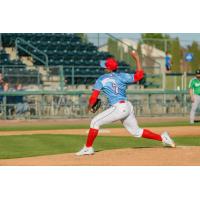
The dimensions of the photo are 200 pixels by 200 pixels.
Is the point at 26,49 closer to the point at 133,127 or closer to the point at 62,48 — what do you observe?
the point at 62,48

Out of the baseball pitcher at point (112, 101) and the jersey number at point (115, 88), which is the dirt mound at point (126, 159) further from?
the jersey number at point (115, 88)

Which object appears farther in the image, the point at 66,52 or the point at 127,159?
the point at 66,52

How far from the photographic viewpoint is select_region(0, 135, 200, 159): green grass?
12.5 m

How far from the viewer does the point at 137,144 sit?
1418 centimetres

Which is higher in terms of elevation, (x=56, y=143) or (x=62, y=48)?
(x=62, y=48)

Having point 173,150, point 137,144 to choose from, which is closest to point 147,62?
point 137,144

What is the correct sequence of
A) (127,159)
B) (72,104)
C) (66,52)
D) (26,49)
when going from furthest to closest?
(66,52) < (26,49) < (72,104) < (127,159)

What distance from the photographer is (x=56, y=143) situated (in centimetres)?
1405

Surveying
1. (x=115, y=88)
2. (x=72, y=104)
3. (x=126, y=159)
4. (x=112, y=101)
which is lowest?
(x=72, y=104)

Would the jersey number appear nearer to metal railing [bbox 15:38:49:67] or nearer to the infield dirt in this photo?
the infield dirt

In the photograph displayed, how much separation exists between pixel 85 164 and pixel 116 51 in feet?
79.1

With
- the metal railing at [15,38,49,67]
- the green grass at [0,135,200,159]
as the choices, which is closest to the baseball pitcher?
the green grass at [0,135,200,159]

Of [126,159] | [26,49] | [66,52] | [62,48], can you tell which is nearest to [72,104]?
[26,49]

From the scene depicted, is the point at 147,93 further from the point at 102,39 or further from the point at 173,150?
the point at 173,150
